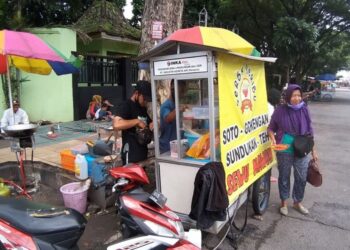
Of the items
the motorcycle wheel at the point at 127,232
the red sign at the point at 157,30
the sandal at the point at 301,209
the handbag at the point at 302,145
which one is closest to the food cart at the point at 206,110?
the handbag at the point at 302,145

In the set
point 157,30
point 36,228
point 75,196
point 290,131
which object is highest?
point 157,30

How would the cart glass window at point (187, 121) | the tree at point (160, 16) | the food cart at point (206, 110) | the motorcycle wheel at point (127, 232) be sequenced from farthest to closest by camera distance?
the tree at point (160, 16), the cart glass window at point (187, 121), the food cart at point (206, 110), the motorcycle wheel at point (127, 232)

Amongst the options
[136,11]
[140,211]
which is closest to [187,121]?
[140,211]

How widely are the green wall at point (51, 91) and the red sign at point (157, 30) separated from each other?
22.0ft

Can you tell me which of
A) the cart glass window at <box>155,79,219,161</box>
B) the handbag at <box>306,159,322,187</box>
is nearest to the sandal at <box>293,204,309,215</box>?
the handbag at <box>306,159,322,187</box>

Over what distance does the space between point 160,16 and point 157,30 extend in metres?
0.40

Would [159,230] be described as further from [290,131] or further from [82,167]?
[290,131]

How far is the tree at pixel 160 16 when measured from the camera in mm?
5008

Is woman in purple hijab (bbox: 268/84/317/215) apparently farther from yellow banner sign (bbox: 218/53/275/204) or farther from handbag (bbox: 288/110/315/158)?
yellow banner sign (bbox: 218/53/275/204)

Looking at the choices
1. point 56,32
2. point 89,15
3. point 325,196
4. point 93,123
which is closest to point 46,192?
point 325,196

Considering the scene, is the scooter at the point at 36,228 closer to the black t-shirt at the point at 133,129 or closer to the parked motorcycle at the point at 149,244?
the parked motorcycle at the point at 149,244

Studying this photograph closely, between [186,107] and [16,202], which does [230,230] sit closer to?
[186,107]

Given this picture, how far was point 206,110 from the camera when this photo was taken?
Result: 3375 mm

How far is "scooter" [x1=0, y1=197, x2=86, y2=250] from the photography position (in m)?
2.35
